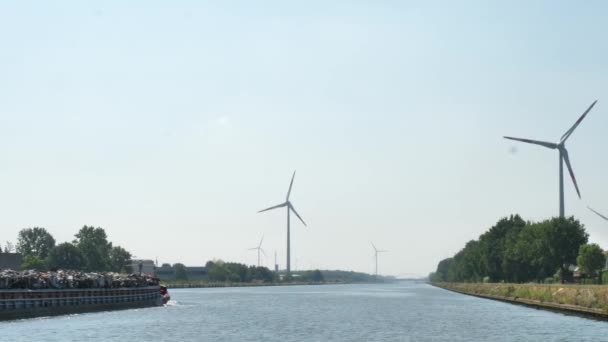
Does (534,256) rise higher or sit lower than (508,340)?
higher

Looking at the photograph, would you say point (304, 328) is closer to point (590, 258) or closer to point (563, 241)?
point (590, 258)

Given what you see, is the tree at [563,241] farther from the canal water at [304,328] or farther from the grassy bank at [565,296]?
the canal water at [304,328]

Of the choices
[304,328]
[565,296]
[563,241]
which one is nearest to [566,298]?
[565,296]

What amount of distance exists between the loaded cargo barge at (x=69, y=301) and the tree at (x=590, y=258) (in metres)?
73.6

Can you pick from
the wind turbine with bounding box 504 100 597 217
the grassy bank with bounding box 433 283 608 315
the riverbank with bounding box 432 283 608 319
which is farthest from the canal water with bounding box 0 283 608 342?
the wind turbine with bounding box 504 100 597 217

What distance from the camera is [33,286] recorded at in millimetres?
100062

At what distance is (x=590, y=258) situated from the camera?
168 m

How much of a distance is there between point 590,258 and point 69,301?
95.8 m

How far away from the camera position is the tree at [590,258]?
167875 millimetres

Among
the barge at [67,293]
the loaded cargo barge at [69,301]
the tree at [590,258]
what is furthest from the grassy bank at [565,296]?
the barge at [67,293]

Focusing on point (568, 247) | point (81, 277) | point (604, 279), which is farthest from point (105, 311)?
point (568, 247)

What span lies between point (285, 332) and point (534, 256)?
368 feet

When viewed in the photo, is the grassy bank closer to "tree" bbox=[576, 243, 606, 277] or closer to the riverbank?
the riverbank

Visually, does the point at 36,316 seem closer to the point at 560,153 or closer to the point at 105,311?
the point at 105,311
